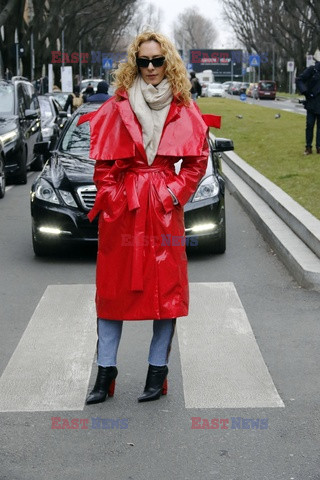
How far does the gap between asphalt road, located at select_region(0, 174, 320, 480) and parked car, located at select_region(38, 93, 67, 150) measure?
45.3 feet

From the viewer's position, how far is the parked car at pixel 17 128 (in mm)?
16484

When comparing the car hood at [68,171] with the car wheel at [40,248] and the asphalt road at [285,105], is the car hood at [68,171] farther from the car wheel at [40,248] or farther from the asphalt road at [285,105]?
the asphalt road at [285,105]

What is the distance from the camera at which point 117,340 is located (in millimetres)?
5172

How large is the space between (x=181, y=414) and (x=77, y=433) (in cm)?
57

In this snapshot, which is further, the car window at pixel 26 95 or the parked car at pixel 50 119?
the parked car at pixel 50 119

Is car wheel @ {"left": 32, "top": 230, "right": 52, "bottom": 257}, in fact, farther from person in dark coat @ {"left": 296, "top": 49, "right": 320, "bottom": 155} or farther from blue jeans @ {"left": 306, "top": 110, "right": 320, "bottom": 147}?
blue jeans @ {"left": 306, "top": 110, "right": 320, "bottom": 147}

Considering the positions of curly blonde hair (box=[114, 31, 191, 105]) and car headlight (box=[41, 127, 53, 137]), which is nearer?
curly blonde hair (box=[114, 31, 191, 105])

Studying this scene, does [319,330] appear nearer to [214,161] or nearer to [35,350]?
[35,350]

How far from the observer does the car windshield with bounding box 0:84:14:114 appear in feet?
57.3

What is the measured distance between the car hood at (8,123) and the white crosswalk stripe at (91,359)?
890 cm

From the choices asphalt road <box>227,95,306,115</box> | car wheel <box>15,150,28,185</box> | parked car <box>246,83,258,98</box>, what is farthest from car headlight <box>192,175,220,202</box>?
parked car <box>246,83,258,98</box>

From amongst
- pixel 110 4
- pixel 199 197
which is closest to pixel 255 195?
pixel 199 197

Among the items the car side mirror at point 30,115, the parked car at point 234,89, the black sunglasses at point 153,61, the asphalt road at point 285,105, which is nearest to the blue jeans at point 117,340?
the black sunglasses at point 153,61

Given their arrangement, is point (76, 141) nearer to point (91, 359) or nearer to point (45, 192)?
point (45, 192)
